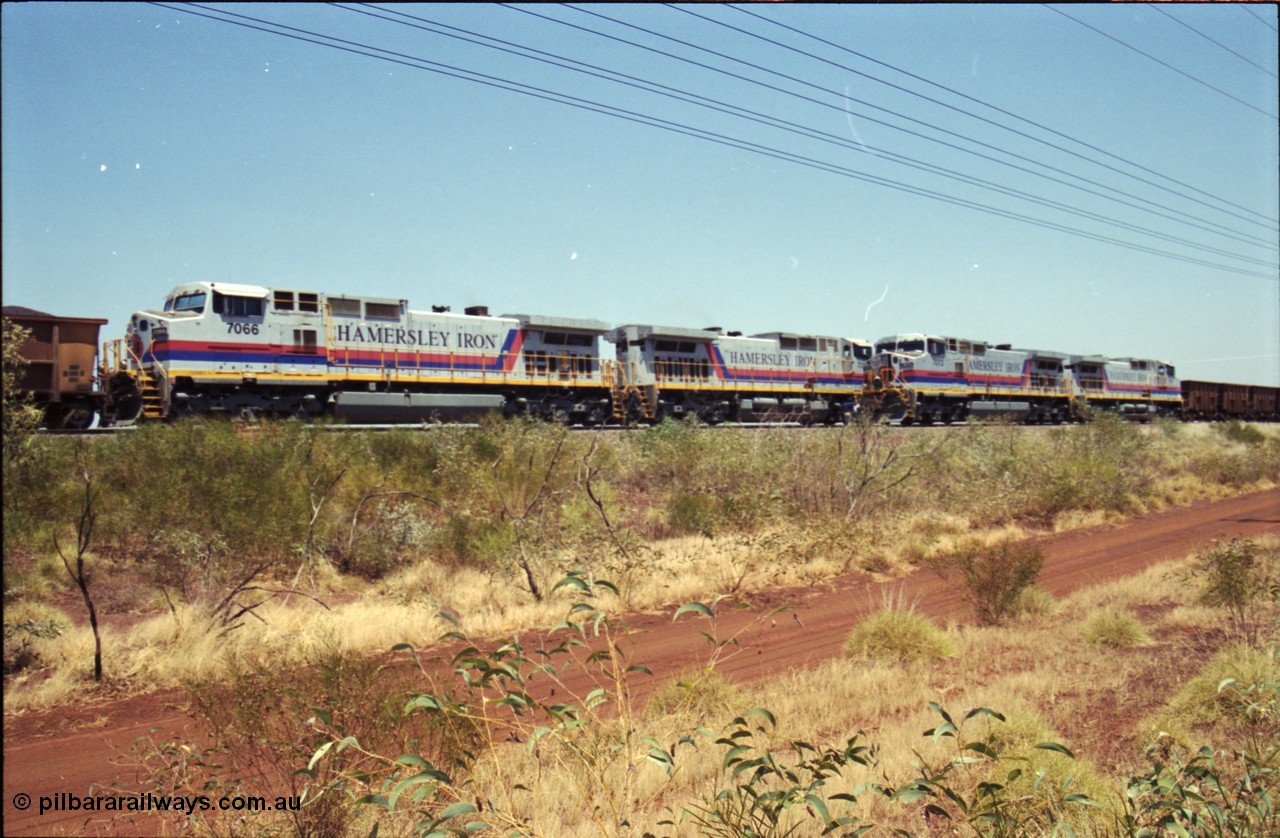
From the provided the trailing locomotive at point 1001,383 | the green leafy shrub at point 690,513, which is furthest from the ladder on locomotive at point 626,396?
the green leafy shrub at point 690,513

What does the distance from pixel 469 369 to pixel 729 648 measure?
18.9 metres

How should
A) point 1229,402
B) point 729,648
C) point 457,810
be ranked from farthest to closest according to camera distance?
point 1229,402
point 729,648
point 457,810

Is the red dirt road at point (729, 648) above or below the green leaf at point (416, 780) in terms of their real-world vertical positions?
below

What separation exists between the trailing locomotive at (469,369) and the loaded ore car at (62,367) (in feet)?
0.10

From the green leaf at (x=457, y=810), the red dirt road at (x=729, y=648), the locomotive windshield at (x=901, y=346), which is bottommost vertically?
the red dirt road at (x=729, y=648)

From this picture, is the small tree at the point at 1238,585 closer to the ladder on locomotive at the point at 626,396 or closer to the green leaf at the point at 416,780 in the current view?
the green leaf at the point at 416,780

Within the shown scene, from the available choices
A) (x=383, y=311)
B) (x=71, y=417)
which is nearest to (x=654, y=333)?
(x=383, y=311)

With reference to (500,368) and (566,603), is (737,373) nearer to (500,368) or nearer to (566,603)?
(500,368)

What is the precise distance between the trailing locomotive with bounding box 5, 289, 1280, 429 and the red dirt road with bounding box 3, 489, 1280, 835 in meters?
9.11

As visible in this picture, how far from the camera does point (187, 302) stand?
22.4m

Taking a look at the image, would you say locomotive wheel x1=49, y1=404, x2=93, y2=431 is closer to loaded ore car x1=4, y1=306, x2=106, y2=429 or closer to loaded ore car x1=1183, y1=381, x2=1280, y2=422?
loaded ore car x1=4, y1=306, x2=106, y2=429

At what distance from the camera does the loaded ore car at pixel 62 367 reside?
18.2 m

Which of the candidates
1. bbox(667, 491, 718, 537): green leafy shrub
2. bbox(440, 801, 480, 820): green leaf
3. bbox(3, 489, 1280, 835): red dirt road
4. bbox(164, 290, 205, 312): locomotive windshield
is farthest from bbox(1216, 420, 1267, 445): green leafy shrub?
bbox(440, 801, 480, 820): green leaf

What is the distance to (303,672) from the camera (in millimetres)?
7023
